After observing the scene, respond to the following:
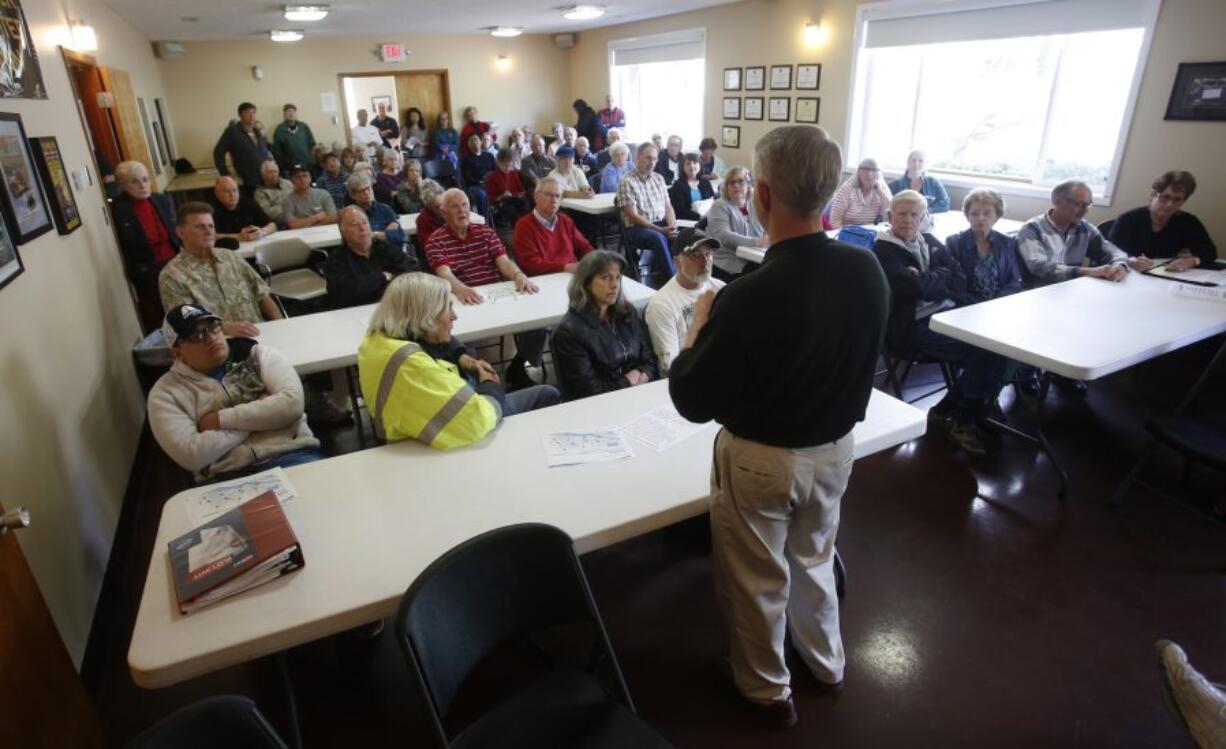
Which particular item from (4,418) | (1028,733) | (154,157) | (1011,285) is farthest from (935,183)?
(154,157)

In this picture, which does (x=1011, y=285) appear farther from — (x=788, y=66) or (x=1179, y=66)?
(x=788, y=66)

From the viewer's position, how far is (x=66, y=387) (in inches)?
92.3

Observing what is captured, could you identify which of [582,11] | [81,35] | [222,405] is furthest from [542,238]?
[582,11]

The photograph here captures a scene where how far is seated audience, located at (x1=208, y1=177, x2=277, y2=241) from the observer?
15.2ft

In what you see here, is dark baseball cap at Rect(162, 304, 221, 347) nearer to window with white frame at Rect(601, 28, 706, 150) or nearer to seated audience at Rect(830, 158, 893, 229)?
seated audience at Rect(830, 158, 893, 229)

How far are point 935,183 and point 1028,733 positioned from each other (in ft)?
15.8

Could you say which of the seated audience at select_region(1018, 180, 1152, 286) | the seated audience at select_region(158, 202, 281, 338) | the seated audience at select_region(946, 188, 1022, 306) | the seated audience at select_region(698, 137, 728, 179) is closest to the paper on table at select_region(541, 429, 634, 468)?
the seated audience at select_region(158, 202, 281, 338)

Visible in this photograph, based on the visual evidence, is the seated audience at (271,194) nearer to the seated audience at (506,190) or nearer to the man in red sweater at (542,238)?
the seated audience at (506,190)

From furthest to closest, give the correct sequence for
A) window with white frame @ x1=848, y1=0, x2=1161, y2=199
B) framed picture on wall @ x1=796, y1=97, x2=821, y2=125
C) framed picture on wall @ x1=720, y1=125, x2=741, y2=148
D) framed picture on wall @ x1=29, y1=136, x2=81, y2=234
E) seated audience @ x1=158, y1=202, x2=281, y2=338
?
framed picture on wall @ x1=720, y1=125, x2=741, y2=148 < framed picture on wall @ x1=796, y1=97, x2=821, y2=125 < window with white frame @ x1=848, y1=0, x2=1161, y2=199 < seated audience @ x1=158, y1=202, x2=281, y2=338 < framed picture on wall @ x1=29, y1=136, x2=81, y2=234

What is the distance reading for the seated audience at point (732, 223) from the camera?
4.44 meters

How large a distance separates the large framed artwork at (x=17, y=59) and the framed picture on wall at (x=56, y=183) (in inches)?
7.6

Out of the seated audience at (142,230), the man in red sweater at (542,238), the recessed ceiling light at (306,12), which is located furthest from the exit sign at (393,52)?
the man in red sweater at (542,238)

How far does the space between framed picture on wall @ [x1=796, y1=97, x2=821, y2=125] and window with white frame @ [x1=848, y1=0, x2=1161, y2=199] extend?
19.3 inches

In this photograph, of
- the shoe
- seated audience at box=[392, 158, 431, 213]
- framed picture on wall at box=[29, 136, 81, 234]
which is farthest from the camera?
seated audience at box=[392, 158, 431, 213]
